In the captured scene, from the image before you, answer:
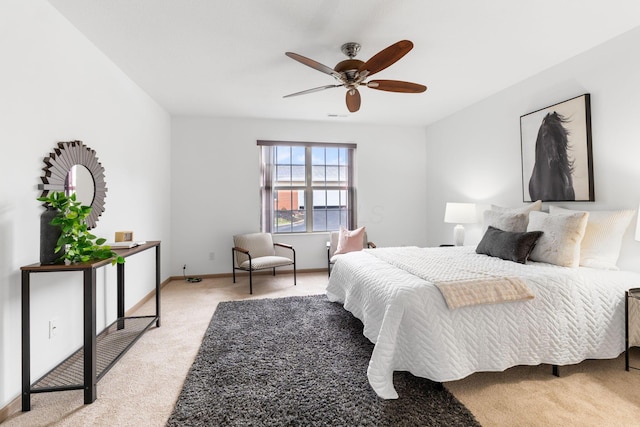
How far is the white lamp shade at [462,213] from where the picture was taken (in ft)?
13.8

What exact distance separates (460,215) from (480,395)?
2.71 m

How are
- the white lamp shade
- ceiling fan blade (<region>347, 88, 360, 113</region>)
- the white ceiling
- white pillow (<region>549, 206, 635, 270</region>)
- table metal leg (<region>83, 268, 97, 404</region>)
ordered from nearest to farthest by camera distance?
table metal leg (<region>83, 268, 97, 404</region>), the white ceiling, white pillow (<region>549, 206, 635, 270</region>), ceiling fan blade (<region>347, 88, 360, 113</region>), the white lamp shade

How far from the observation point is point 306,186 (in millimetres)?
5402

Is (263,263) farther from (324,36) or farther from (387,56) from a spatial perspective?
(387,56)

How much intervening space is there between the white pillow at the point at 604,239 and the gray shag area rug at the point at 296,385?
1.77m

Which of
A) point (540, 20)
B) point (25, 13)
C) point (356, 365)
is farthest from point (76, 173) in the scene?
point (540, 20)

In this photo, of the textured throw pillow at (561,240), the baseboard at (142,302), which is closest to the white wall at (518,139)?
the textured throw pillow at (561,240)

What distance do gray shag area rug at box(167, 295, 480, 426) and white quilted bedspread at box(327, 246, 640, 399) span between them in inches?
5.9

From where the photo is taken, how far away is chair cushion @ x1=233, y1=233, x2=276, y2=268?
15.7 feet

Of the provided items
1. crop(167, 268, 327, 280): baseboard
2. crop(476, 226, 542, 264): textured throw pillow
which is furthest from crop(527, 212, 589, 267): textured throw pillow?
crop(167, 268, 327, 280): baseboard

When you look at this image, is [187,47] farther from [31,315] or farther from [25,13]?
[31,315]

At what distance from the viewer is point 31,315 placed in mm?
1968

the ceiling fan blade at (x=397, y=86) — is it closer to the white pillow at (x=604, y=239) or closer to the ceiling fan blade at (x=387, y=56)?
the ceiling fan blade at (x=387, y=56)

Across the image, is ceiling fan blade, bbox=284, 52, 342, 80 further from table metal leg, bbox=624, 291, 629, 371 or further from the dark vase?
table metal leg, bbox=624, 291, 629, 371
